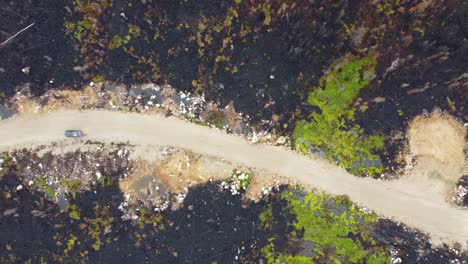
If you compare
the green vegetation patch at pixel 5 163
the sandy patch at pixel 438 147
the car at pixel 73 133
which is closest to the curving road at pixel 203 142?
the car at pixel 73 133

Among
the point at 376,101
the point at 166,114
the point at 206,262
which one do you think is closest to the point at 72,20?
the point at 166,114

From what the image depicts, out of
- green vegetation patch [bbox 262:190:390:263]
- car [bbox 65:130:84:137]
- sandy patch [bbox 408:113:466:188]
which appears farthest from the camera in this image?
green vegetation patch [bbox 262:190:390:263]

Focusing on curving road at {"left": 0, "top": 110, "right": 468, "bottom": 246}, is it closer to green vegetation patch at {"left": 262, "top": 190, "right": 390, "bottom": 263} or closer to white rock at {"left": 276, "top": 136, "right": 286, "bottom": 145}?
white rock at {"left": 276, "top": 136, "right": 286, "bottom": 145}

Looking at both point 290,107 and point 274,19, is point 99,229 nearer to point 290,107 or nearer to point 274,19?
point 290,107

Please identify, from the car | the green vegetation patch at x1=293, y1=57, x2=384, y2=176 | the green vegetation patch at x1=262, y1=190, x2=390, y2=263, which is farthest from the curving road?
the green vegetation patch at x1=293, y1=57, x2=384, y2=176

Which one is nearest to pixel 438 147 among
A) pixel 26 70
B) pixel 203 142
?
pixel 203 142
